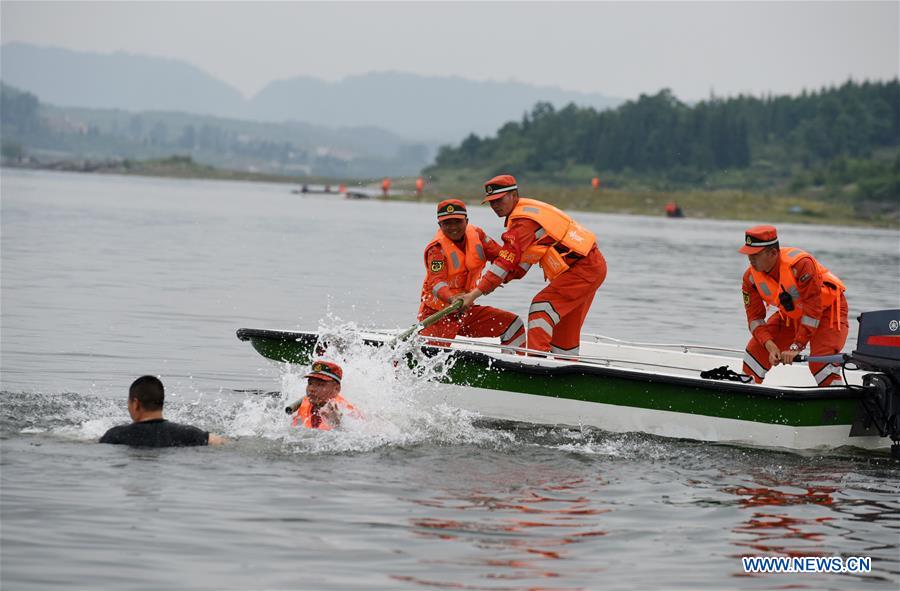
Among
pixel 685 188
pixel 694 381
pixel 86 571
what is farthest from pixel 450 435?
pixel 685 188

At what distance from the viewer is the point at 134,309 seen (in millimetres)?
21188

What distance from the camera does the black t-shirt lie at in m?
10.1

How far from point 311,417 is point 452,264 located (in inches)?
89.0

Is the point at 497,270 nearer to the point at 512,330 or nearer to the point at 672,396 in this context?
the point at 512,330

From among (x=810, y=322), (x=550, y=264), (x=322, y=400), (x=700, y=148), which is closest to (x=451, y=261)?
(x=550, y=264)

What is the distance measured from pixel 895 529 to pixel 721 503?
1249 millimetres

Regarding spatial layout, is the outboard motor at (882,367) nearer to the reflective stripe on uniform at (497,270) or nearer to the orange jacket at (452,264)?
A: the reflective stripe on uniform at (497,270)

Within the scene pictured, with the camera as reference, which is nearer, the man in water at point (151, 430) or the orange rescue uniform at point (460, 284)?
the man in water at point (151, 430)

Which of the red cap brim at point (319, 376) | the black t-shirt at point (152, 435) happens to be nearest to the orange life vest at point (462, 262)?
the red cap brim at point (319, 376)

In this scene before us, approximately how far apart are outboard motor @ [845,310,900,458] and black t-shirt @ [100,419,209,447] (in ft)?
18.7

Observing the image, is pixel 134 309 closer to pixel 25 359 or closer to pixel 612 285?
pixel 25 359

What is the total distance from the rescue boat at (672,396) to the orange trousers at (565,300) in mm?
232

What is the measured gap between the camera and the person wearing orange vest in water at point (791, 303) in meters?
11.8

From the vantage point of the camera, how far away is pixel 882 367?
11.4 m
